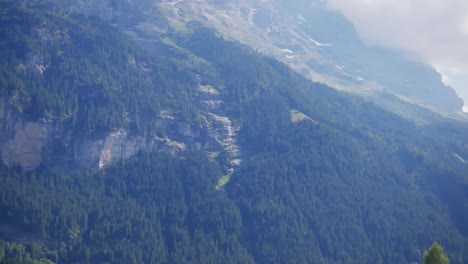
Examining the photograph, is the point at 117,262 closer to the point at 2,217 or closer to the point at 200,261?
the point at 200,261

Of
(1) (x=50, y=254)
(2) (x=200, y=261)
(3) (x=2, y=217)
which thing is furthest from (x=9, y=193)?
(2) (x=200, y=261)

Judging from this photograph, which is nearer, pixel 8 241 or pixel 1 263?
pixel 1 263

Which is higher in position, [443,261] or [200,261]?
[443,261]

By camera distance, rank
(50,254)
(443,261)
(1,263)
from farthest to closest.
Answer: (50,254) → (1,263) → (443,261)

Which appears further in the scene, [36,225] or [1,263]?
[36,225]

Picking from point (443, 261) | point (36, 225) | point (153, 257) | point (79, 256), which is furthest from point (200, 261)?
point (443, 261)

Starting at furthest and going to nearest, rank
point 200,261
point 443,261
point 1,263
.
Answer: point 200,261, point 1,263, point 443,261

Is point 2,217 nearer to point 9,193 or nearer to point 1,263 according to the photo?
point 9,193

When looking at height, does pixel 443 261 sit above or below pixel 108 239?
above

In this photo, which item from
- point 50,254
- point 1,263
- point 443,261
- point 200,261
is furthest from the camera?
point 200,261
